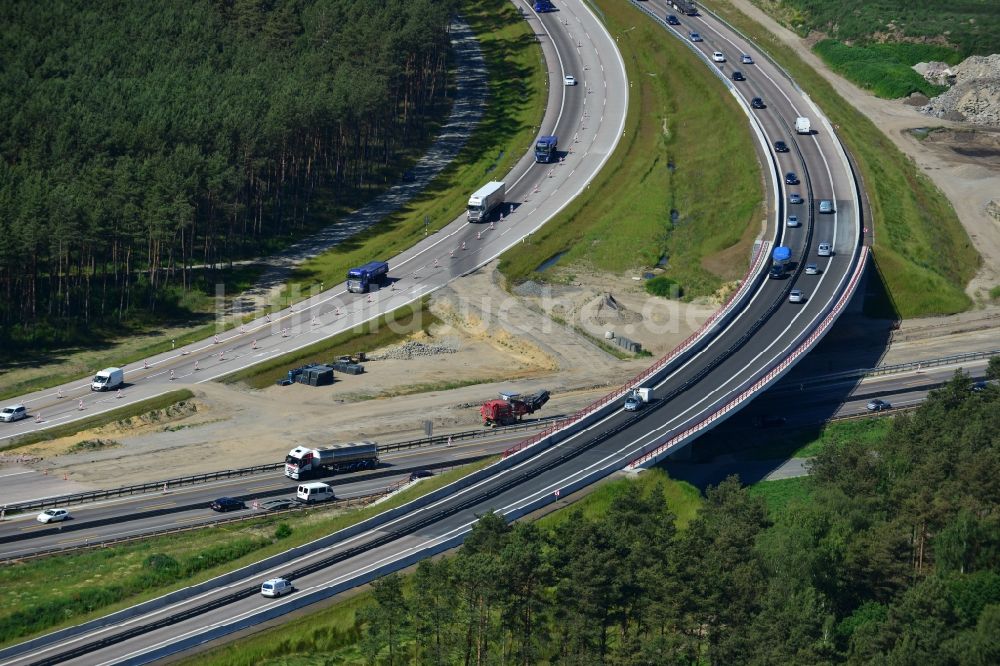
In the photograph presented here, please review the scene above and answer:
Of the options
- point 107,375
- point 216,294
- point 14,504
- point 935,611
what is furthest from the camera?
point 216,294

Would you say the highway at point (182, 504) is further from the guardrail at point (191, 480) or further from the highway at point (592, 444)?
the highway at point (592, 444)

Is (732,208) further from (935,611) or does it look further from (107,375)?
(935,611)

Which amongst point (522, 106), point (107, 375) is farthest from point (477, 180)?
point (107, 375)

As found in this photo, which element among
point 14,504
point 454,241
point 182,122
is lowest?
point 14,504

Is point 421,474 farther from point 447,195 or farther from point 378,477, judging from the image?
point 447,195

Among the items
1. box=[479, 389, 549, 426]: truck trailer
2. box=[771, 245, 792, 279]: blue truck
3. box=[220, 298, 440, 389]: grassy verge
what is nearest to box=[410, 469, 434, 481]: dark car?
box=[479, 389, 549, 426]: truck trailer

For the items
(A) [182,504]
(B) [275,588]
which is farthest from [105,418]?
(B) [275,588]

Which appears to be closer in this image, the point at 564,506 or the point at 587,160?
the point at 564,506
